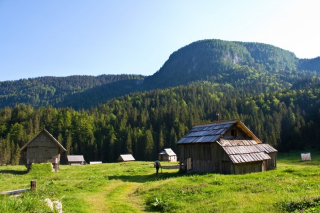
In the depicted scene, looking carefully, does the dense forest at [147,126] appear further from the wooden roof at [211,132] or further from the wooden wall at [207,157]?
the wooden wall at [207,157]

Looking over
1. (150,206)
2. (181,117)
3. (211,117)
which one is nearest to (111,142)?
(181,117)

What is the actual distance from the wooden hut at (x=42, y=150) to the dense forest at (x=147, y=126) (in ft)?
134

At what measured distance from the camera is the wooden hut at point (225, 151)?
2947 centimetres

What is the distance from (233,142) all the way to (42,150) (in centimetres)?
3209

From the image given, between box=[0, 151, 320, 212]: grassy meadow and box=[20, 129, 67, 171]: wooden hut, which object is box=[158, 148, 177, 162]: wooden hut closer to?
box=[20, 129, 67, 171]: wooden hut

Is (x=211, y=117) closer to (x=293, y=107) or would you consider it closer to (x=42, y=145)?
(x=293, y=107)

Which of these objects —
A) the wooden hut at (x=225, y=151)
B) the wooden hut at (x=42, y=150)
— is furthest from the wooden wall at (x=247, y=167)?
the wooden hut at (x=42, y=150)

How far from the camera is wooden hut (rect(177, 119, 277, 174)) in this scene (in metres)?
29.5

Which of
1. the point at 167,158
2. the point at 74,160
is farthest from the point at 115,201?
the point at 74,160

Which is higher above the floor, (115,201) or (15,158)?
(115,201)

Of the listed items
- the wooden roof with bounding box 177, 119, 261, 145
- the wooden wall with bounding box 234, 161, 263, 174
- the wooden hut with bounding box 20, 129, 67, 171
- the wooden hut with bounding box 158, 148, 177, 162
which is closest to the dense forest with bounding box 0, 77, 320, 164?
the wooden hut with bounding box 158, 148, 177, 162

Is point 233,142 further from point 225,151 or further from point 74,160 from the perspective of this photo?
point 74,160

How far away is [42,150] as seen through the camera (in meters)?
43.0

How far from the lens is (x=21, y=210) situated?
11.0 metres
